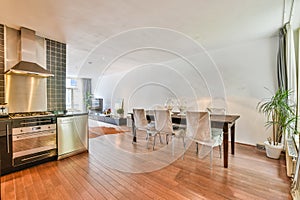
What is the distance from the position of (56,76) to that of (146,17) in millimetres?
2462

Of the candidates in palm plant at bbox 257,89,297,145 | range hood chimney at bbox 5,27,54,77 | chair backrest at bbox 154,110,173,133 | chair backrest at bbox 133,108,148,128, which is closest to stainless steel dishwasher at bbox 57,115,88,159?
range hood chimney at bbox 5,27,54,77

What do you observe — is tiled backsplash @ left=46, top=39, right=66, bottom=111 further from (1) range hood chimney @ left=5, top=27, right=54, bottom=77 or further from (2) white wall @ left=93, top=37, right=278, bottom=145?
(2) white wall @ left=93, top=37, right=278, bottom=145

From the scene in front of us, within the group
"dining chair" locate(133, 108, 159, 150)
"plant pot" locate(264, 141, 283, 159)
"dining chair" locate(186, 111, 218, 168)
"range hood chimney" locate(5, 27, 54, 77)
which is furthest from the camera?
"dining chair" locate(133, 108, 159, 150)

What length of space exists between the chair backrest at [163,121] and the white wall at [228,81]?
185 cm

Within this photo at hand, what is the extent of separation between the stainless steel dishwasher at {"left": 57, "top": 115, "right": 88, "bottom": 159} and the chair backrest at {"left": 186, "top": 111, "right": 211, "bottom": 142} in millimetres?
2230

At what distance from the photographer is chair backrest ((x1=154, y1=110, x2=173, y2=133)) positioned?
10.0 feet

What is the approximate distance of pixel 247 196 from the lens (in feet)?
5.72

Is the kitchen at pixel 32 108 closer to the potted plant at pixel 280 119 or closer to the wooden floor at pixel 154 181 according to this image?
the wooden floor at pixel 154 181

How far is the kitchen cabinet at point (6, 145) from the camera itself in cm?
220

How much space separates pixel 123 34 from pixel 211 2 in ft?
5.70

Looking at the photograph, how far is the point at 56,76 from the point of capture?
3438 mm

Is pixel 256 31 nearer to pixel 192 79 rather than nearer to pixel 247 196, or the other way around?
pixel 192 79

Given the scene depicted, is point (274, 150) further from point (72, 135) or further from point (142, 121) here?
point (72, 135)

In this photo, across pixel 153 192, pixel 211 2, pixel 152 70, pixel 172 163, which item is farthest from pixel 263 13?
pixel 152 70
